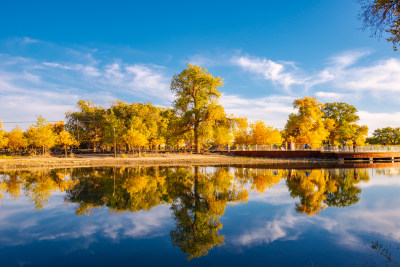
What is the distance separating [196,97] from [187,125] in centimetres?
546

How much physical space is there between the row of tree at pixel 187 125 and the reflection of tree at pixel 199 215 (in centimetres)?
2941

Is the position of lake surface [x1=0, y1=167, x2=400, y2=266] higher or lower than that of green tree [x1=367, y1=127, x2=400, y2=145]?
lower

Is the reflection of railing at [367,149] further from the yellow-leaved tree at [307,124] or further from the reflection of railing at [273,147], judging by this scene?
the yellow-leaved tree at [307,124]

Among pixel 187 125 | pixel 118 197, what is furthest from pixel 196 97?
pixel 118 197

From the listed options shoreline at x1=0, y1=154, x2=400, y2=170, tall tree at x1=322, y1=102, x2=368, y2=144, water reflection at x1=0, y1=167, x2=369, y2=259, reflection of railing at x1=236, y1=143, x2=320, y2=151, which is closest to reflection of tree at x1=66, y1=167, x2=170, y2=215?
water reflection at x1=0, y1=167, x2=369, y2=259

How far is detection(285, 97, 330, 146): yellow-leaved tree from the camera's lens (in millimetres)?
55875

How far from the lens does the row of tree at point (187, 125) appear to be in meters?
45.4

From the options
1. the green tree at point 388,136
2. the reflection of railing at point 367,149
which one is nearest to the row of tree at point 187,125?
the reflection of railing at point 367,149

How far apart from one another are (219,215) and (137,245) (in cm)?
352

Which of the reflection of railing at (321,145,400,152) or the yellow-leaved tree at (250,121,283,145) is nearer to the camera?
the reflection of railing at (321,145,400,152)

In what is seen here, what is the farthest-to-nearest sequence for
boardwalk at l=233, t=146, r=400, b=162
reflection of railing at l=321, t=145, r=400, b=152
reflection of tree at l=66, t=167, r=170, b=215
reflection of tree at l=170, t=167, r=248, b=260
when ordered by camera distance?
reflection of railing at l=321, t=145, r=400, b=152
boardwalk at l=233, t=146, r=400, b=162
reflection of tree at l=66, t=167, r=170, b=215
reflection of tree at l=170, t=167, r=248, b=260

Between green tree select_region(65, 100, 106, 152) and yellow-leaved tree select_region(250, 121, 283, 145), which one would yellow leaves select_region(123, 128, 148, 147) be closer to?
green tree select_region(65, 100, 106, 152)

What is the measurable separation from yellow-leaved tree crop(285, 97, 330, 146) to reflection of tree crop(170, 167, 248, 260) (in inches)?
1798

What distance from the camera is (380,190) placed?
1507 centimetres
